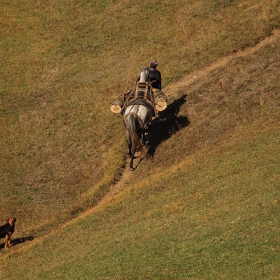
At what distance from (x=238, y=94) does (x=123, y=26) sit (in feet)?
57.8

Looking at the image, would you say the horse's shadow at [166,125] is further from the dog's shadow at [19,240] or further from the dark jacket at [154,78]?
the dog's shadow at [19,240]

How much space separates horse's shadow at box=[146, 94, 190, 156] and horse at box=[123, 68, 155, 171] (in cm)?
74

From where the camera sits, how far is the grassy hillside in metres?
24.3

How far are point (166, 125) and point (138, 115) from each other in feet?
13.1

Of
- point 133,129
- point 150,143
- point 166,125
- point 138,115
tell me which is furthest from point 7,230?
point 166,125

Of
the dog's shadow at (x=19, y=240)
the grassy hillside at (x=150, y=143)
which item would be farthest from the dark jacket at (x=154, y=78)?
the dog's shadow at (x=19, y=240)

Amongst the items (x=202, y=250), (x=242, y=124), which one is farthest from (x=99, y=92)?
(x=202, y=250)

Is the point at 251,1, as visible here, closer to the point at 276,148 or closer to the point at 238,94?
the point at 238,94

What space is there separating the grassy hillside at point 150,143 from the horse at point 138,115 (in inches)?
53.3

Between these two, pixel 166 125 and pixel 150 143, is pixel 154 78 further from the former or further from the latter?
pixel 150 143

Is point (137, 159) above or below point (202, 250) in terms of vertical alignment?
above

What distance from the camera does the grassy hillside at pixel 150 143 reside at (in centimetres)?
2433

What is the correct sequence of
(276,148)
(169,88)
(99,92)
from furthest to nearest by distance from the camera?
1. (99,92)
2. (169,88)
3. (276,148)

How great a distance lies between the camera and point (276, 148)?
2977 centimetres
